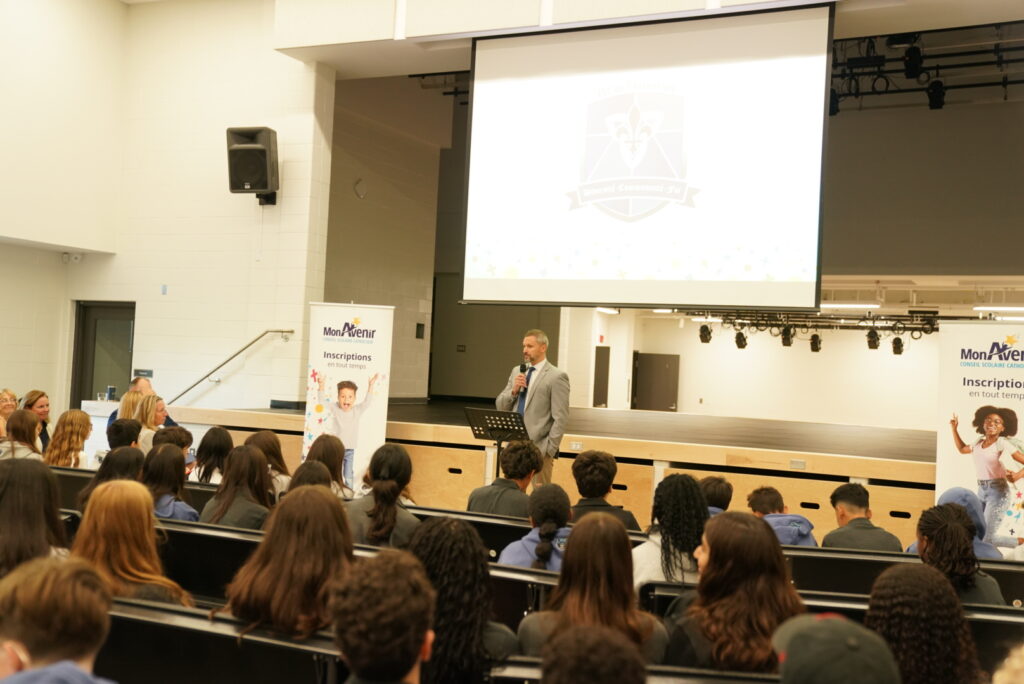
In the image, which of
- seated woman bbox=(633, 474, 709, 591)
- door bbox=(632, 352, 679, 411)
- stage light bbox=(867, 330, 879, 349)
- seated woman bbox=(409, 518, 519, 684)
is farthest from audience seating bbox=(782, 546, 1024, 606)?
door bbox=(632, 352, 679, 411)

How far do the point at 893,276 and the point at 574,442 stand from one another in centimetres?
593

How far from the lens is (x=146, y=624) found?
2.18 metres

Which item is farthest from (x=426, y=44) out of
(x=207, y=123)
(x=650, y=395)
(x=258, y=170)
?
(x=650, y=395)

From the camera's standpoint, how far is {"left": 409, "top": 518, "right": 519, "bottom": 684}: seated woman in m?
2.02

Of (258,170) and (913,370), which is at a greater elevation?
(258,170)

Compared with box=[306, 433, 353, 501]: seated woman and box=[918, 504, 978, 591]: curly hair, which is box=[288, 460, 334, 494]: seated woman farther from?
box=[918, 504, 978, 591]: curly hair

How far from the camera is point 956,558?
299cm

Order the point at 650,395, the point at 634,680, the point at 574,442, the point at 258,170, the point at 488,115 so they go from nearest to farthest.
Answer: the point at 634,680
the point at 574,442
the point at 488,115
the point at 258,170
the point at 650,395

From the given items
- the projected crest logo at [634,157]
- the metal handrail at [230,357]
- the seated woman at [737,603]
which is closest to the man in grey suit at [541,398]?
the projected crest logo at [634,157]

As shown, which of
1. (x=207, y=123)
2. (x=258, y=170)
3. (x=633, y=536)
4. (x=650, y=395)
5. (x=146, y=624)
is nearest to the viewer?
(x=146, y=624)

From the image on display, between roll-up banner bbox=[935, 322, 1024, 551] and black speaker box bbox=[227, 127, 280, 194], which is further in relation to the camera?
black speaker box bbox=[227, 127, 280, 194]

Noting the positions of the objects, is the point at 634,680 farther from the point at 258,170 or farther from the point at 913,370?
the point at 913,370

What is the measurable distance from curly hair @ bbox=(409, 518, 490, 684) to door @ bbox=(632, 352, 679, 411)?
18.3 metres

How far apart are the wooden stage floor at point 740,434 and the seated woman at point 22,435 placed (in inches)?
135
